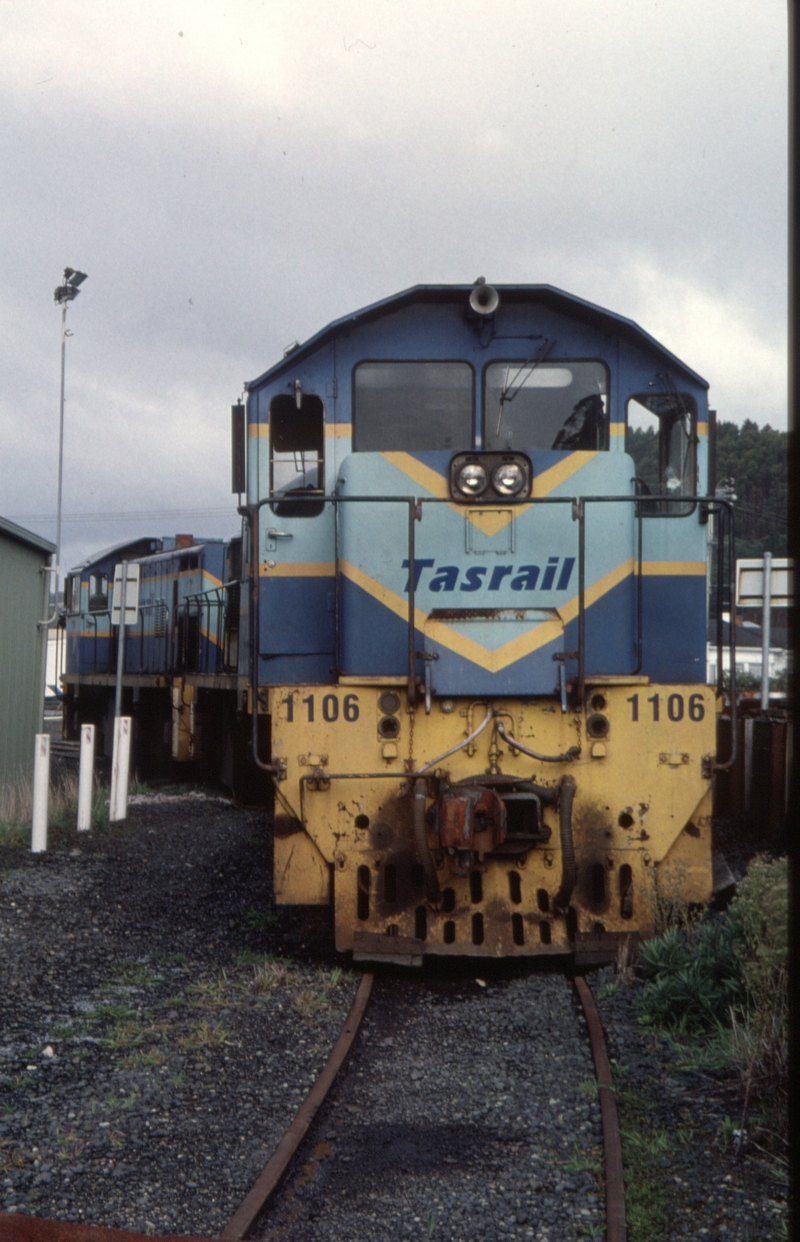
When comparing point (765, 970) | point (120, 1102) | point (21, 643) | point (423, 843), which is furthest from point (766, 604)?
point (120, 1102)

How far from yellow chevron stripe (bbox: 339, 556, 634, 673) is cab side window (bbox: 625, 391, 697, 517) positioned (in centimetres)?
65

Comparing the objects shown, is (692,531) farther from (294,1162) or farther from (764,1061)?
(294,1162)

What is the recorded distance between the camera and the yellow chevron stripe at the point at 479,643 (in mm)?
5582

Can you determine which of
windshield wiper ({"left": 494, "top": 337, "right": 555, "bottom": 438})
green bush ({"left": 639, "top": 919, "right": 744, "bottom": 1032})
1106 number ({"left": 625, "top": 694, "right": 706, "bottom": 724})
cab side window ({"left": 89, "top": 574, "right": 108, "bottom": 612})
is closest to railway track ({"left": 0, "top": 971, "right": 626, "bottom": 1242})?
green bush ({"left": 639, "top": 919, "right": 744, "bottom": 1032})

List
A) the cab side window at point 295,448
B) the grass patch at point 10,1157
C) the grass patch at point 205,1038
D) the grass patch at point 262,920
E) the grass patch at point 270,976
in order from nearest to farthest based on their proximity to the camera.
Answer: the grass patch at point 10,1157 < the grass patch at point 205,1038 < the grass patch at point 270,976 < the cab side window at point 295,448 < the grass patch at point 262,920

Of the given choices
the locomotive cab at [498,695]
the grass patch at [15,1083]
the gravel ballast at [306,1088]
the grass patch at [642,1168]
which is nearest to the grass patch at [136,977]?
the gravel ballast at [306,1088]

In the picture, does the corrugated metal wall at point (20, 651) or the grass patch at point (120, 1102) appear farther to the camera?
the corrugated metal wall at point (20, 651)

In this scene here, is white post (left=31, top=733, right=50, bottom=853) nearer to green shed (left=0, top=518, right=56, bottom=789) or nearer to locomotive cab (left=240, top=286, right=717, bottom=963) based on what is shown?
locomotive cab (left=240, top=286, right=717, bottom=963)

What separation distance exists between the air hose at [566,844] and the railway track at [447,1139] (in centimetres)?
46

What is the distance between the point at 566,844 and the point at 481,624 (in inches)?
44.5

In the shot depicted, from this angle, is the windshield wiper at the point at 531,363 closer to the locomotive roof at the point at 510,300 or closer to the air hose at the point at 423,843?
the locomotive roof at the point at 510,300

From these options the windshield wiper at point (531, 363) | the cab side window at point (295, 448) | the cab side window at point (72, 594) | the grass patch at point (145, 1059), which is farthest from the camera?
the cab side window at point (72, 594)

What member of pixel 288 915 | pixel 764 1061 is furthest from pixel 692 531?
pixel 288 915

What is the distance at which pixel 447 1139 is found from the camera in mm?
3711
